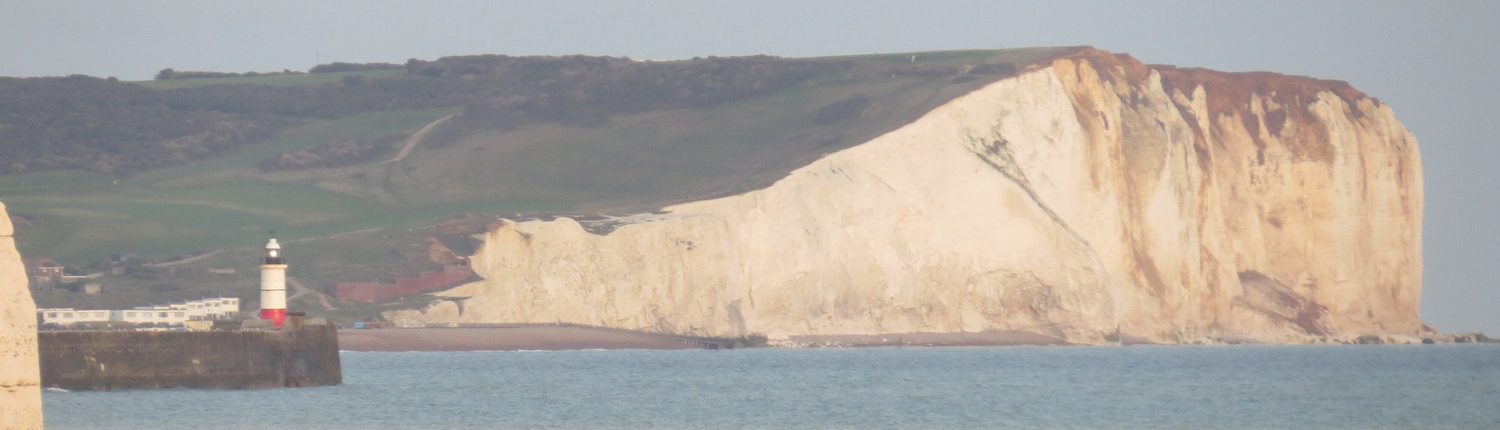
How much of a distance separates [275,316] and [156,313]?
63.7 feet

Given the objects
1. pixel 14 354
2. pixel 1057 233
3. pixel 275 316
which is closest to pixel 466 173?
pixel 1057 233

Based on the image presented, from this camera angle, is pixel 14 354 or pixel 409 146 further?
pixel 409 146

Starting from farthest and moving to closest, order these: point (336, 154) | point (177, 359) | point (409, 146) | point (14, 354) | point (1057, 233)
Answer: point (409, 146) → point (336, 154) → point (1057, 233) → point (177, 359) → point (14, 354)

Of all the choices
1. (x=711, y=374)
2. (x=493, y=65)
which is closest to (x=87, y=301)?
(x=711, y=374)

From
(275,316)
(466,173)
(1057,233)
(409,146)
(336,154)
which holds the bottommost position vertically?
(275,316)

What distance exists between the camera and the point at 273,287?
119 ft

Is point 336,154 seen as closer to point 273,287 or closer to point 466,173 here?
point 466,173

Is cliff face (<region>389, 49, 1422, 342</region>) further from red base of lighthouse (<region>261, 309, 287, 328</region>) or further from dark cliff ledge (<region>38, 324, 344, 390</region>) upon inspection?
dark cliff ledge (<region>38, 324, 344, 390</region>)

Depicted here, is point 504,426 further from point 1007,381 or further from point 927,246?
point 927,246

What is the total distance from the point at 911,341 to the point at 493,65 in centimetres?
4311

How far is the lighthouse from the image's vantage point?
3606 cm

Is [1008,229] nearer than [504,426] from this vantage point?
No

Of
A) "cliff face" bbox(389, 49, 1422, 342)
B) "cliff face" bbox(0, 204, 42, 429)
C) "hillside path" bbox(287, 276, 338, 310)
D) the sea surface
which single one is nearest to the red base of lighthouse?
the sea surface

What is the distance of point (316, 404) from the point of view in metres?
32.1
